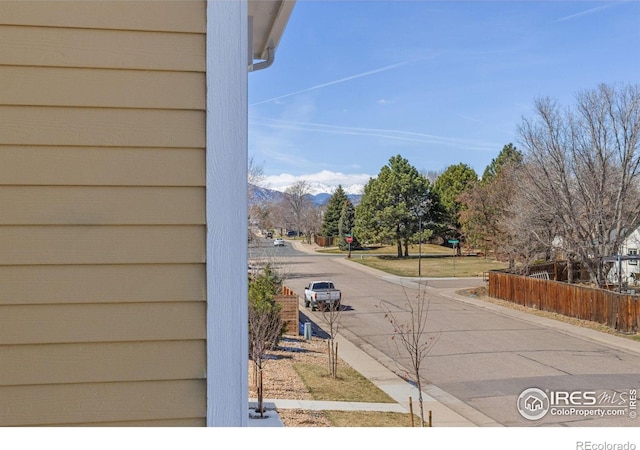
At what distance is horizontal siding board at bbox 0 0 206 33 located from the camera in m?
1.90

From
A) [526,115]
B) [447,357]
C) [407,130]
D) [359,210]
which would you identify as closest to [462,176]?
[359,210]

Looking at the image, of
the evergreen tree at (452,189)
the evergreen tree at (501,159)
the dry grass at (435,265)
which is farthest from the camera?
the evergreen tree at (452,189)

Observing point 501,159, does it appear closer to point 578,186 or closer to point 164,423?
point 578,186

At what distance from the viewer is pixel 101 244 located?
188cm

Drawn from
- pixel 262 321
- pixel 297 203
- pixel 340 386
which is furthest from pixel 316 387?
pixel 297 203

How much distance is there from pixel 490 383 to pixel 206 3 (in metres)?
9.85

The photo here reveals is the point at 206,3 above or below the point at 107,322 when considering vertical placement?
above

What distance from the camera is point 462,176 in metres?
47.3

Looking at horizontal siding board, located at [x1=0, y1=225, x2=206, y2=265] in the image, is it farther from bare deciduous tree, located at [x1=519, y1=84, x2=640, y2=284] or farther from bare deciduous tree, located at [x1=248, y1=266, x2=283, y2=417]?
bare deciduous tree, located at [x1=519, y1=84, x2=640, y2=284]

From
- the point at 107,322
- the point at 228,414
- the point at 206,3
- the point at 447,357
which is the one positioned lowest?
the point at 447,357

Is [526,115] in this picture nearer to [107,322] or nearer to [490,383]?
[490,383]

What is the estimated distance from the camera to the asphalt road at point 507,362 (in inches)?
363

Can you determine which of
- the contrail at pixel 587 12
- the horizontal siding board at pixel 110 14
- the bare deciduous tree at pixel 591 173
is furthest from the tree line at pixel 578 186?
the contrail at pixel 587 12

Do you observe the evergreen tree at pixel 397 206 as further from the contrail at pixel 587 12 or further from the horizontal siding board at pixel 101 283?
the horizontal siding board at pixel 101 283
